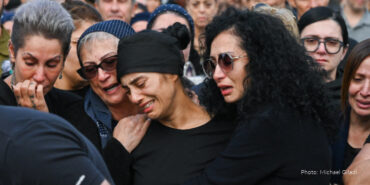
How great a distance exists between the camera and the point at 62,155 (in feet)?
5.94

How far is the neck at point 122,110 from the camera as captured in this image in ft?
12.6

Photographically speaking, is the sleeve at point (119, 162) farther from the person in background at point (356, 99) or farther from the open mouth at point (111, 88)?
the person in background at point (356, 99)

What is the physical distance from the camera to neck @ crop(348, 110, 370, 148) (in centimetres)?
364

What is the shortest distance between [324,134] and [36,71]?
1704 millimetres

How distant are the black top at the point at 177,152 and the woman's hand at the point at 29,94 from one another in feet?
2.13

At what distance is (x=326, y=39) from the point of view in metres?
4.43

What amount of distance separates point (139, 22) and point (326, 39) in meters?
2.80

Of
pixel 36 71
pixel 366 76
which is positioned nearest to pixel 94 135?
pixel 36 71

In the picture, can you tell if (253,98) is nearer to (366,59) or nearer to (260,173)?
(260,173)

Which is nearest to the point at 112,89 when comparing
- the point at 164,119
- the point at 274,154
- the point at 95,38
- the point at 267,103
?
the point at 95,38

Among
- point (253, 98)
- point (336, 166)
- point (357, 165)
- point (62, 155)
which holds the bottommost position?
point (336, 166)

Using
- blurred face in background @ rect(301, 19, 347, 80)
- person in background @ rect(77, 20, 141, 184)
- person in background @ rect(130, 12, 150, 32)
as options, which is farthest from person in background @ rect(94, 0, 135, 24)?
blurred face in background @ rect(301, 19, 347, 80)

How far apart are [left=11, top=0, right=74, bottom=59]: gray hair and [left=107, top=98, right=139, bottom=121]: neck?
31.9 inches

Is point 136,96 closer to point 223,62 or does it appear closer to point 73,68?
point 223,62
